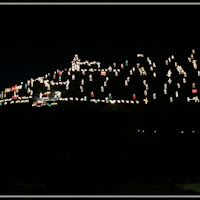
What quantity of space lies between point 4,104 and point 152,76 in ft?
26.9

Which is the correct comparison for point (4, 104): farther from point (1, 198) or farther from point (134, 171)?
point (1, 198)

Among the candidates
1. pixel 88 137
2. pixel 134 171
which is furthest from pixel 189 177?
pixel 88 137

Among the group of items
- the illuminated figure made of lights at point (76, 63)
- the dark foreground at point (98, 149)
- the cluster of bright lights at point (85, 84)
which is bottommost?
the dark foreground at point (98, 149)

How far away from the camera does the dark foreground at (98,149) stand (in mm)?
9953

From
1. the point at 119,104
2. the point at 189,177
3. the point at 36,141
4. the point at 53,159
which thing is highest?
the point at 119,104

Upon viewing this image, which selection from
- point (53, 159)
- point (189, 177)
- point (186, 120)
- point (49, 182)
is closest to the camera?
point (49, 182)

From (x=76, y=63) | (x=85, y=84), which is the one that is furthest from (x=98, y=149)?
(x=76, y=63)

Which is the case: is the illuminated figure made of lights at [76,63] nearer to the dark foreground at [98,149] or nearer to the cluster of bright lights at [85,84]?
the cluster of bright lights at [85,84]

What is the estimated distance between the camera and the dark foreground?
9.95m

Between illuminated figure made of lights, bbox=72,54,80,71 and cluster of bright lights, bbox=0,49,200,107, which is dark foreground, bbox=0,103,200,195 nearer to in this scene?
cluster of bright lights, bbox=0,49,200,107

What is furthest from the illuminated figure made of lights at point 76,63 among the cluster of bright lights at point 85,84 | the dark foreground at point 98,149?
the dark foreground at point 98,149

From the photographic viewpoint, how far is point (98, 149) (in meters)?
12.7

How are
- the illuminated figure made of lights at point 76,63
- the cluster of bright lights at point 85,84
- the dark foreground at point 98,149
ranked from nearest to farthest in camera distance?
the dark foreground at point 98,149 → the cluster of bright lights at point 85,84 → the illuminated figure made of lights at point 76,63

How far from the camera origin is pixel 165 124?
570 inches
